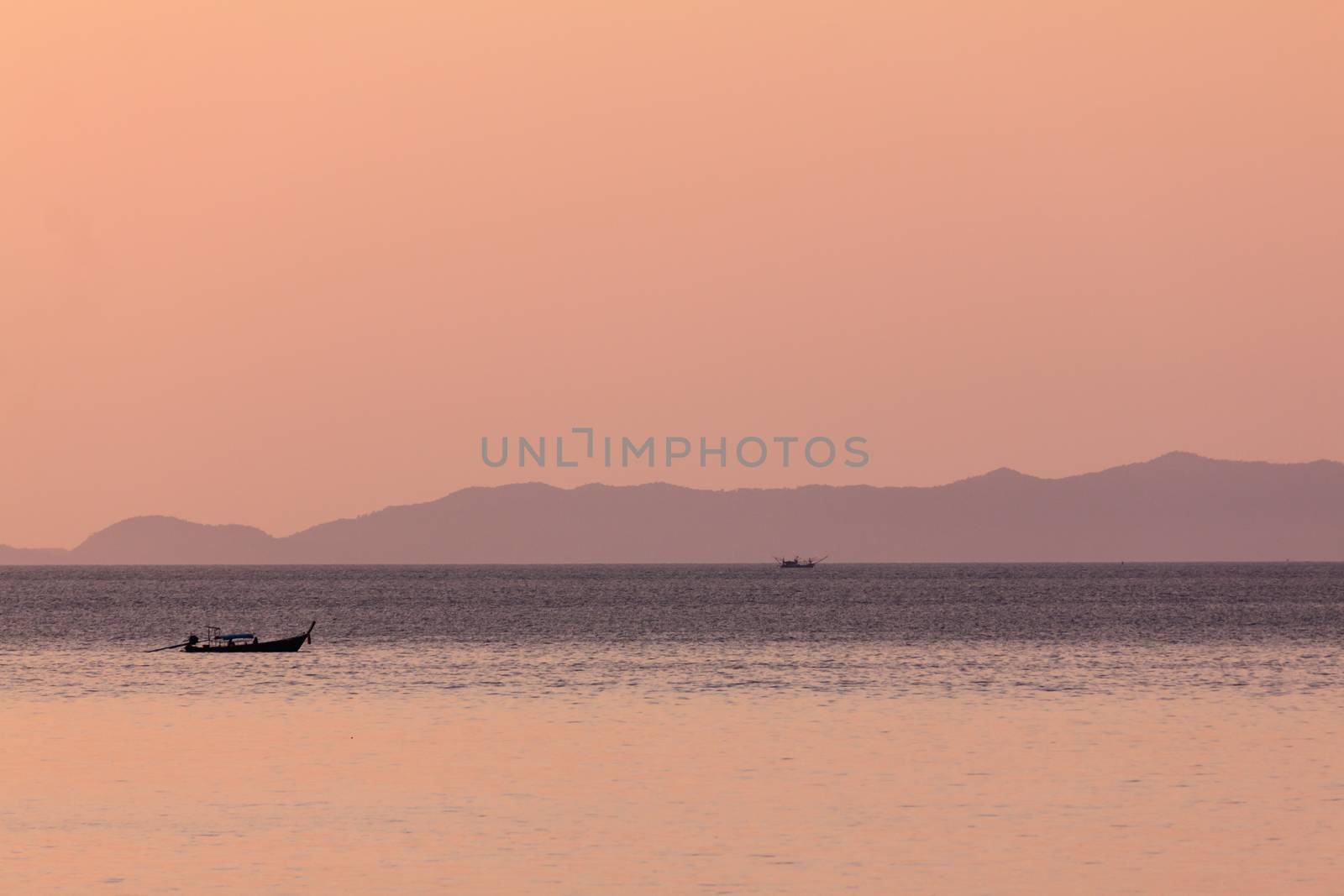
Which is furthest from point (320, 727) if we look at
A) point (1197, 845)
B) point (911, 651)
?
point (911, 651)

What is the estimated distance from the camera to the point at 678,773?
42812 mm

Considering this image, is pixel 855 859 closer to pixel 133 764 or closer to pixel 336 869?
pixel 336 869

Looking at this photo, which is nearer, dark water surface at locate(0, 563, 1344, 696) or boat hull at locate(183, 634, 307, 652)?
dark water surface at locate(0, 563, 1344, 696)

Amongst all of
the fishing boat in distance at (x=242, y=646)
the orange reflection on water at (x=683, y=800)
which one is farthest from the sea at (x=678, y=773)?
the fishing boat in distance at (x=242, y=646)

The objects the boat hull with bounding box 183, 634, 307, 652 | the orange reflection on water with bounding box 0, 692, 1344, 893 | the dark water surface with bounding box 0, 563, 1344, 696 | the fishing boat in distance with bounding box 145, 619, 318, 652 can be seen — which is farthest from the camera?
the boat hull with bounding box 183, 634, 307, 652

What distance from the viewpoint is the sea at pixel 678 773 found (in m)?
31.6

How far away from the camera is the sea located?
3162 cm

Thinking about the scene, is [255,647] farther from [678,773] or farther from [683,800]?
[683,800]

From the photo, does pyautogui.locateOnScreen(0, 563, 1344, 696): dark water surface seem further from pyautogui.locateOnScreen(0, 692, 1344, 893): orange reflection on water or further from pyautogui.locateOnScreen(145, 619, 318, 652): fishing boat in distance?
pyautogui.locateOnScreen(0, 692, 1344, 893): orange reflection on water

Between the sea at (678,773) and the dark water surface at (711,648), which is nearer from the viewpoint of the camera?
the sea at (678,773)

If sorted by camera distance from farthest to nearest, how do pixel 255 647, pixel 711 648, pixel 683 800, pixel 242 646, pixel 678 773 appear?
pixel 711 648
pixel 255 647
pixel 242 646
pixel 678 773
pixel 683 800

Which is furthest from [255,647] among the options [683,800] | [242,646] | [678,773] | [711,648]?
[683,800]

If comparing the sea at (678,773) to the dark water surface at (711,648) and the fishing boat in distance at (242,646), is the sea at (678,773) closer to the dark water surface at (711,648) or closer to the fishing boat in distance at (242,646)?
the dark water surface at (711,648)

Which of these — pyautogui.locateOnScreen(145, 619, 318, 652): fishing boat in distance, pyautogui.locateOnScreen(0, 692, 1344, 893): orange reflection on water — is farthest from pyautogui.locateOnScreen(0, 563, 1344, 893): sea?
pyautogui.locateOnScreen(145, 619, 318, 652): fishing boat in distance
